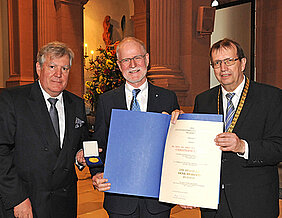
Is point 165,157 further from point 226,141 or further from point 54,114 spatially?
point 54,114

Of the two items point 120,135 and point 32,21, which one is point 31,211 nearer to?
point 120,135

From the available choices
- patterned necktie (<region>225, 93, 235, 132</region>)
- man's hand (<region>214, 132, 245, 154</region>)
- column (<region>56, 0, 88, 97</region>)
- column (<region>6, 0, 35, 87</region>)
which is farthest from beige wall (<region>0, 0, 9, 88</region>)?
man's hand (<region>214, 132, 245, 154</region>)

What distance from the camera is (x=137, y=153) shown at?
206 cm

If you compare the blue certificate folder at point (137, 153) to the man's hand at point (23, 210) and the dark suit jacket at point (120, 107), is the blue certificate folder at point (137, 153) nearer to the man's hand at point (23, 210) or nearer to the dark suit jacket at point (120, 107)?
the dark suit jacket at point (120, 107)

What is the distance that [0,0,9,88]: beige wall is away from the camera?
11.4 m

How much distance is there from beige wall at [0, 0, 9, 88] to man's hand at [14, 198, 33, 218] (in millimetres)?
10254

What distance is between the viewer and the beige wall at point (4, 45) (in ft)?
37.4

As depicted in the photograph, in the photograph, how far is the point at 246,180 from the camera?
2.20 meters

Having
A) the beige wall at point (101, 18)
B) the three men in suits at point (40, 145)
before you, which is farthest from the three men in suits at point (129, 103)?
the beige wall at point (101, 18)

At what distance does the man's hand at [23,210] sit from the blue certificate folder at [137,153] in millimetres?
651

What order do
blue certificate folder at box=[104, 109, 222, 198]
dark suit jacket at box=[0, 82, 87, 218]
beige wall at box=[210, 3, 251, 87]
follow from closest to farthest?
blue certificate folder at box=[104, 109, 222, 198], dark suit jacket at box=[0, 82, 87, 218], beige wall at box=[210, 3, 251, 87]

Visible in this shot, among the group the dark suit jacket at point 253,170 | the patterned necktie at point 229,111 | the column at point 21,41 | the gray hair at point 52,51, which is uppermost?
the column at point 21,41

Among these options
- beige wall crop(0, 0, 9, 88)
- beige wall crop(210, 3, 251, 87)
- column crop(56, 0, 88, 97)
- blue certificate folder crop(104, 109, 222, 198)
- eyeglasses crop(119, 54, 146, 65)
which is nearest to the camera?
blue certificate folder crop(104, 109, 222, 198)

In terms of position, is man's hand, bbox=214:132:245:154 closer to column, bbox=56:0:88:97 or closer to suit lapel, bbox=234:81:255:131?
suit lapel, bbox=234:81:255:131
